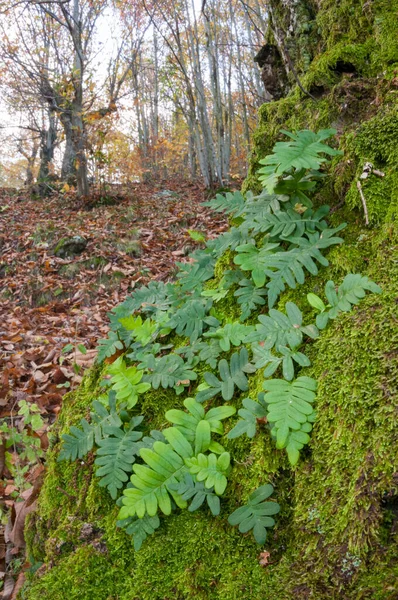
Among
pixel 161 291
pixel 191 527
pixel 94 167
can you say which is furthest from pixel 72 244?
pixel 191 527

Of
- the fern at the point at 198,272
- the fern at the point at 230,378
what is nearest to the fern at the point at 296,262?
the fern at the point at 230,378

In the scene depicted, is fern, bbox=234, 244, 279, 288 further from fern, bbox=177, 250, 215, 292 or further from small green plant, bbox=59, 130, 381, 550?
fern, bbox=177, 250, 215, 292

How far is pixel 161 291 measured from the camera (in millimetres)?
2498

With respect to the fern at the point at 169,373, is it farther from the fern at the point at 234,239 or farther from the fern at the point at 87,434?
the fern at the point at 234,239

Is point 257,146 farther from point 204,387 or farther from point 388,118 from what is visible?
point 204,387

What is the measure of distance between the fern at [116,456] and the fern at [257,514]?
51cm

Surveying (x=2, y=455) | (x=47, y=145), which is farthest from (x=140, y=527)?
(x=47, y=145)

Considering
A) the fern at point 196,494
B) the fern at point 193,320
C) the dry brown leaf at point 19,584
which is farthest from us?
the fern at point 193,320

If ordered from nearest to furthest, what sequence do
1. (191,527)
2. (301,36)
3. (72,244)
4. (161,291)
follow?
(191,527), (161,291), (301,36), (72,244)

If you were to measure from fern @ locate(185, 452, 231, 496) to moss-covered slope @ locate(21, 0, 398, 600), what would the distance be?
0.07 meters

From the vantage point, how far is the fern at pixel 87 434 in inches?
71.7

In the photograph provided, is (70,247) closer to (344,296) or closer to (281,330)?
(281,330)

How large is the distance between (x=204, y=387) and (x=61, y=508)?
2.89 ft

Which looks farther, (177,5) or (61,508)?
(177,5)
